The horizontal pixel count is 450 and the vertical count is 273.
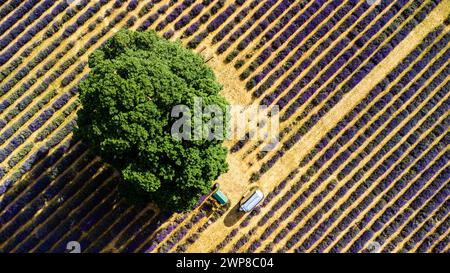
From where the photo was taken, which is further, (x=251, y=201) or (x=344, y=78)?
(x=344, y=78)

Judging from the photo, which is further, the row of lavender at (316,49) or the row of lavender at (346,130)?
the row of lavender at (316,49)

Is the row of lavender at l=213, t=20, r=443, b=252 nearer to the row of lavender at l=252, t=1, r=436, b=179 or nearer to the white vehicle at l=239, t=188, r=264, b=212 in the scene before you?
the white vehicle at l=239, t=188, r=264, b=212

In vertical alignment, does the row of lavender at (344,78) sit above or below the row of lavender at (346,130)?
above

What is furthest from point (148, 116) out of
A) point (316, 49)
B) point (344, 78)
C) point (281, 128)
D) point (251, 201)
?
point (344, 78)

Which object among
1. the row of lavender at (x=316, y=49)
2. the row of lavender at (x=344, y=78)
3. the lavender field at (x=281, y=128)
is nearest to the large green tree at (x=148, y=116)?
the lavender field at (x=281, y=128)

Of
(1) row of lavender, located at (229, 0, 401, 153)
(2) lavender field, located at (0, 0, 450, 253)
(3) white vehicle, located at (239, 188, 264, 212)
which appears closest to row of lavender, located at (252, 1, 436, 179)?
(2) lavender field, located at (0, 0, 450, 253)

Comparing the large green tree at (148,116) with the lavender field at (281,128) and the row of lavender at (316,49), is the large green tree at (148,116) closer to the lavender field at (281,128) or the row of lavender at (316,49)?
the lavender field at (281,128)

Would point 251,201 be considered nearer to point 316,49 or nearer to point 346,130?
point 346,130
